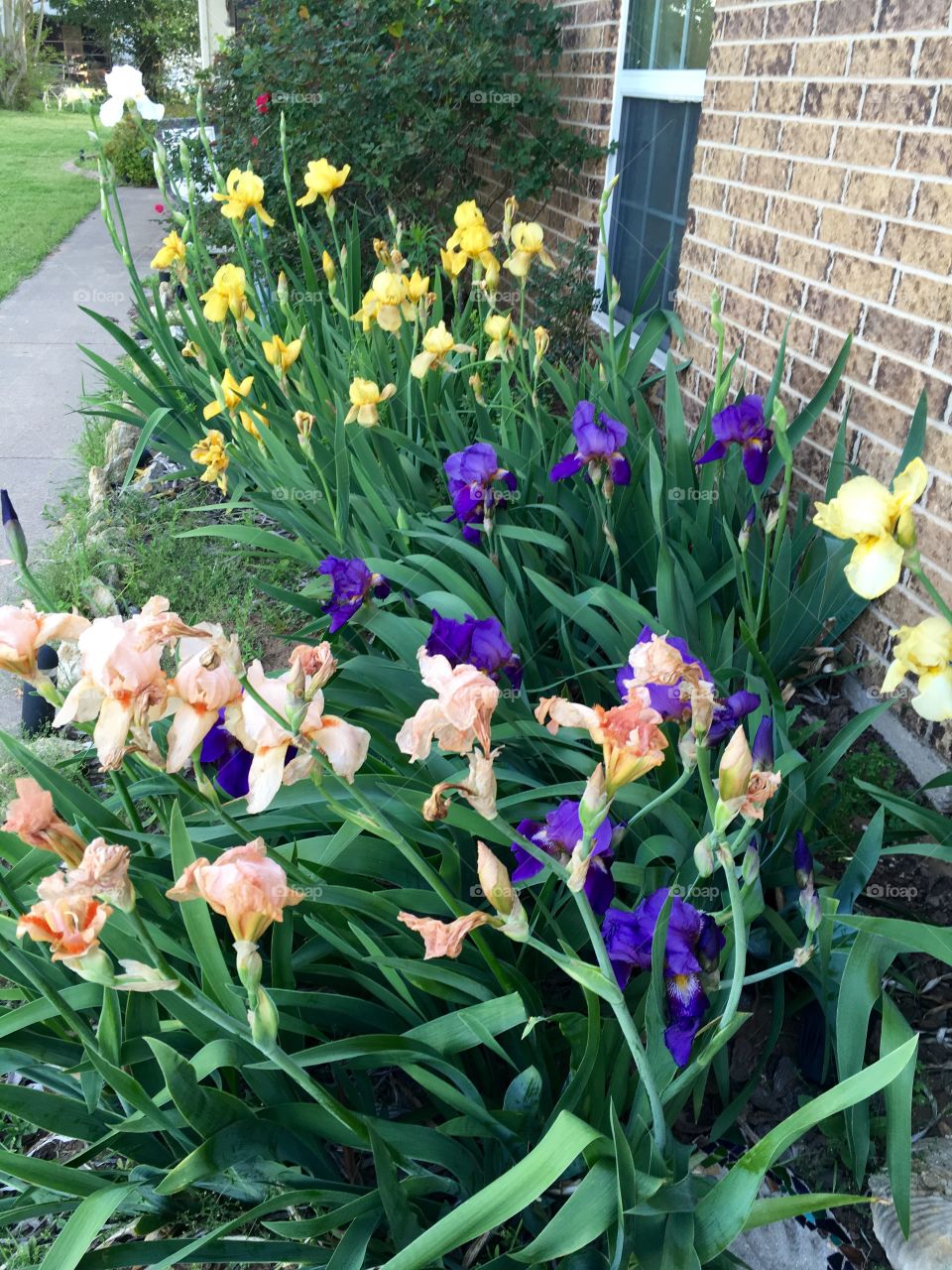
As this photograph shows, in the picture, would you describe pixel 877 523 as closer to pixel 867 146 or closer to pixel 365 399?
pixel 365 399

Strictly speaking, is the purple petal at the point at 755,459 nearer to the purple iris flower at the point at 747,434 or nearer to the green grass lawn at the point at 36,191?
the purple iris flower at the point at 747,434

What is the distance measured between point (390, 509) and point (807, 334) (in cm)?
113

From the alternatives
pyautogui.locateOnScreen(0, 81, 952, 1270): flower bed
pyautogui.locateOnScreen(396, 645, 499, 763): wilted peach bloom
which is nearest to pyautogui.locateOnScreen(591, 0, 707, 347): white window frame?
pyautogui.locateOnScreen(0, 81, 952, 1270): flower bed

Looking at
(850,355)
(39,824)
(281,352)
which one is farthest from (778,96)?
(39,824)

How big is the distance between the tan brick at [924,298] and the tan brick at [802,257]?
1.13 ft

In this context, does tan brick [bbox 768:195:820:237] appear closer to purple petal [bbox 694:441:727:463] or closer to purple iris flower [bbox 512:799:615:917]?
purple petal [bbox 694:441:727:463]

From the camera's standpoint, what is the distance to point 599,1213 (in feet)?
3.32

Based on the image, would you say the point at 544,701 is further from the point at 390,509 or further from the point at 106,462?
the point at 106,462

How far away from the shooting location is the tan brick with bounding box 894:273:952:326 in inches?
81.2

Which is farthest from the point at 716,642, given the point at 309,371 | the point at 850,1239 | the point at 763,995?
the point at 309,371

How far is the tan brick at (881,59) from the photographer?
216cm

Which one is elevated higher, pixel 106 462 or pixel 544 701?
pixel 544 701

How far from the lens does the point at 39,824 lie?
3.04 feet

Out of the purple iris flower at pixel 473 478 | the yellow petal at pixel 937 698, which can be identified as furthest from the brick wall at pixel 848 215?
the yellow petal at pixel 937 698
